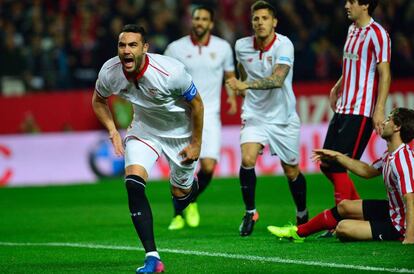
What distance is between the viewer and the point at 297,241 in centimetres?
930

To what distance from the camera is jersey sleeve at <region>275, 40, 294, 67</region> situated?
33.6 ft

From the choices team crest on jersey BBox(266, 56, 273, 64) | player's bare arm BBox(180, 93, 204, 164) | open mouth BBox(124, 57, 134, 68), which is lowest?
player's bare arm BBox(180, 93, 204, 164)

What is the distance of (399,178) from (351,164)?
0.71m

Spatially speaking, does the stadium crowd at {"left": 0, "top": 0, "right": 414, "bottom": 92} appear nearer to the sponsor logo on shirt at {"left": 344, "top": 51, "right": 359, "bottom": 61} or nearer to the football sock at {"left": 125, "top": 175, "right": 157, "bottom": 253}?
the sponsor logo on shirt at {"left": 344, "top": 51, "right": 359, "bottom": 61}

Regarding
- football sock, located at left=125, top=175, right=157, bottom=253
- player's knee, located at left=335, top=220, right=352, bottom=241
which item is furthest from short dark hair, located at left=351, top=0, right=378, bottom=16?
football sock, located at left=125, top=175, right=157, bottom=253

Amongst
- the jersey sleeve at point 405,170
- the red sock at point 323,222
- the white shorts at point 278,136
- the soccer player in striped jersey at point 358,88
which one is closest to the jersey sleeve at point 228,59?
the white shorts at point 278,136

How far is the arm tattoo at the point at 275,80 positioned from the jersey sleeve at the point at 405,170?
5.97ft

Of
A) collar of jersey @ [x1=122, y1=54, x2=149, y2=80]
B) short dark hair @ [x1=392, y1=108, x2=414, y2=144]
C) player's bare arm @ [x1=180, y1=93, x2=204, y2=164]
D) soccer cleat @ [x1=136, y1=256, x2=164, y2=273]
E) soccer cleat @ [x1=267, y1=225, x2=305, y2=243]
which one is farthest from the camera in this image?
soccer cleat @ [x1=267, y1=225, x2=305, y2=243]

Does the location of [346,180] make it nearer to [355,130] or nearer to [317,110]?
[355,130]

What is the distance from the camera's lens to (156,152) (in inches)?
332

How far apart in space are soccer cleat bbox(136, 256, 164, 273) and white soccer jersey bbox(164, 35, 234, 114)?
4.70 meters

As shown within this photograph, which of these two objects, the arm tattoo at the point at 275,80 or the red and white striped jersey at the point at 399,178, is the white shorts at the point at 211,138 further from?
the red and white striped jersey at the point at 399,178

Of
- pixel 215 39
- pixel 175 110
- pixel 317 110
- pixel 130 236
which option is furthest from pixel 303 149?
pixel 175 110

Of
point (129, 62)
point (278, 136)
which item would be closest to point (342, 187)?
point (278, 136)
